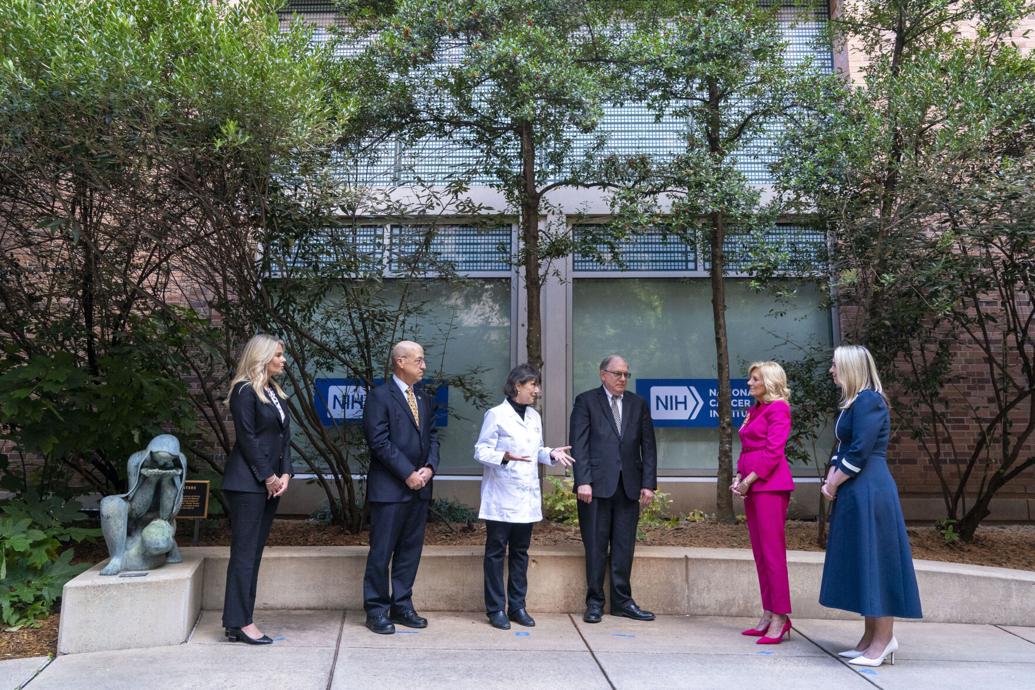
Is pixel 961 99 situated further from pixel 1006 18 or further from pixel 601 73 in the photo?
pixel 601 73

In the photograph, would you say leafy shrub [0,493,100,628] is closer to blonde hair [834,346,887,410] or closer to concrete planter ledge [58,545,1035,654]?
concrete planter ledge [58,545,1035,654]

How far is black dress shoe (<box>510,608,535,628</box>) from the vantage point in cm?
568

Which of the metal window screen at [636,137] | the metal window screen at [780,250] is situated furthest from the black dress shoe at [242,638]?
the metal window screen at [636,137]

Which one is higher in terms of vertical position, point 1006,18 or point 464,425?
point 1006,18

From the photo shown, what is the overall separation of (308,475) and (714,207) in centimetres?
534

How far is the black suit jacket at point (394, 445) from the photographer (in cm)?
539

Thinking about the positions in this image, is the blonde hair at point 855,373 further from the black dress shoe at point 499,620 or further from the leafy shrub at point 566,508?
the leafy shrub at point 566,508

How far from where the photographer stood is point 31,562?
18.1 feet

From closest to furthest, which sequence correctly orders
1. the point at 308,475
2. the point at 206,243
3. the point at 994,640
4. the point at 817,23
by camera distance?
the point at 994,640, the point at 206,243, the point at 308,475, the point at 817,23

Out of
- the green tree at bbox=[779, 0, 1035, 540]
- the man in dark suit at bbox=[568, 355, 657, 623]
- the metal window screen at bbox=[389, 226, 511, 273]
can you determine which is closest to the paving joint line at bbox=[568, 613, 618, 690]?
the man in dark suit at bbox=[568, 355, 657, 623]

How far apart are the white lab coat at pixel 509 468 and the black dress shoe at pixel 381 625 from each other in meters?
0.90

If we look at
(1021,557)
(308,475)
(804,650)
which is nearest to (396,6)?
(308,475)

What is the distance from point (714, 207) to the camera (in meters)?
6.62

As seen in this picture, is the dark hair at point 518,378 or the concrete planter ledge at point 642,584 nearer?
the dark hair at point 518,378
